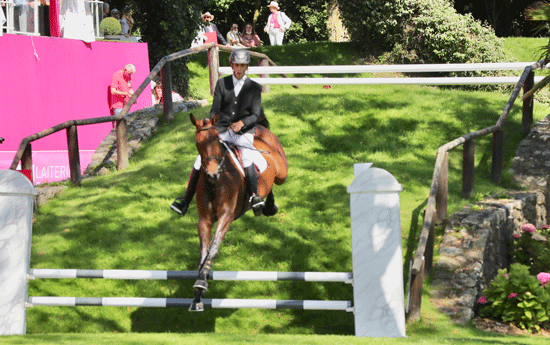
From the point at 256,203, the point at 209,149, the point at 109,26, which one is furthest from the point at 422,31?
the point at 209,149

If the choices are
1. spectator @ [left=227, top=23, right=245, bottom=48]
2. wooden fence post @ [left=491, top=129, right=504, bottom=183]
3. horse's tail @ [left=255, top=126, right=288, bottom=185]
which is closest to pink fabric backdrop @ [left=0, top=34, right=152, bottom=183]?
spectator @ [left=227, top=23, right=245, bottom=48]

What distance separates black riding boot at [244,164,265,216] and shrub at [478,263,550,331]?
11.3ft

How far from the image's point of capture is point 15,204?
8.57 meters

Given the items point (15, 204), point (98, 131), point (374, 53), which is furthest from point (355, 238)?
point (374, 53)

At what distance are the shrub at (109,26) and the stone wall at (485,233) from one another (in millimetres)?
12637

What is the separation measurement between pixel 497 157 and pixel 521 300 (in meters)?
4.23

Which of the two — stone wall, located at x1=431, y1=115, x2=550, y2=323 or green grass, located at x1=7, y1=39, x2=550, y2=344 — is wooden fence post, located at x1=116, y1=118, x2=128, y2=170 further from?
stone wall, located at x1=431, y1=115, x2=550, y2=323

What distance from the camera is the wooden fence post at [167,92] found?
49.8 ft

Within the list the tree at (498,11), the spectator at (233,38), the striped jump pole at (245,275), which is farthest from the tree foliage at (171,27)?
the striped jump pole at (245,275)

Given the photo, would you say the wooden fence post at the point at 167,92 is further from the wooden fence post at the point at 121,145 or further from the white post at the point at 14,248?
the white post at the point at 14,248

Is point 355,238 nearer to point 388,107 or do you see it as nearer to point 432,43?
point 388,107

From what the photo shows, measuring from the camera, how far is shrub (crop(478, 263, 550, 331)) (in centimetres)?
889

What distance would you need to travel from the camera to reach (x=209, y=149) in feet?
23.7

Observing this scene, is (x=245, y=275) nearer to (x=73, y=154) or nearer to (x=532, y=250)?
(x=532, y=250)
